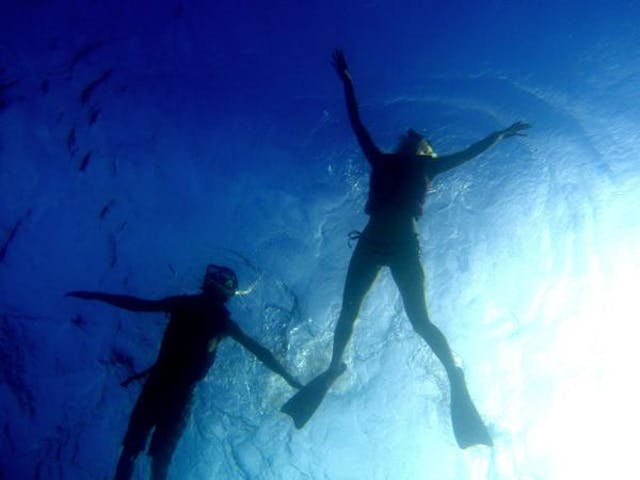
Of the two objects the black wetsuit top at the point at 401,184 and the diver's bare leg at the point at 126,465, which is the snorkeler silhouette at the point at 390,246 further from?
the diver's bare leg at the point at 126,465

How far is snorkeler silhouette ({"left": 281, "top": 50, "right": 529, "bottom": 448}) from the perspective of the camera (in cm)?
588

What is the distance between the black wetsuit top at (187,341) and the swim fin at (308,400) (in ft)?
6.21

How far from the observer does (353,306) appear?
20.0 ft

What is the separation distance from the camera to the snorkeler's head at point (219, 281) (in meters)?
7.55

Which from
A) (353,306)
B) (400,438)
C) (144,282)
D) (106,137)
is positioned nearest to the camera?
(353,306)

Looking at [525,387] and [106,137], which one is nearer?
[106,137]

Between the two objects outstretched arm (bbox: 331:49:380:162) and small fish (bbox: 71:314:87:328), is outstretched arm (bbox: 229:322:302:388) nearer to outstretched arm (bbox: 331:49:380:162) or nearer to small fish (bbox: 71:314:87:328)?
outstretched arm (bbox: 331:49:380:162)

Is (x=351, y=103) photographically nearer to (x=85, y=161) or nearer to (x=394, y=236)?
(x=394, y=236)

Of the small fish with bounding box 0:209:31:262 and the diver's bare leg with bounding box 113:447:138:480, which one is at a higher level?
the small fish with bounding box 0:209:31:262

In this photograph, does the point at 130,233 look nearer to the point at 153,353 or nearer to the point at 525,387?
the point at 153,353

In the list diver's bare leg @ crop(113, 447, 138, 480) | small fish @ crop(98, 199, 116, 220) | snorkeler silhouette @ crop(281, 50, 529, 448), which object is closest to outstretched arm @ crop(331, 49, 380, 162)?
snorkeler silhouette @ crop(281, 50, 529, 448)

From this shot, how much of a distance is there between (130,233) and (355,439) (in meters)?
10.5

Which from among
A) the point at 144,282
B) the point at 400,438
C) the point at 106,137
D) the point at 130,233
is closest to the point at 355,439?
the point at 400,438

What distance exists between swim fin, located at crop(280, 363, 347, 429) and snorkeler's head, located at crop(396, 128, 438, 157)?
3.13 meters
